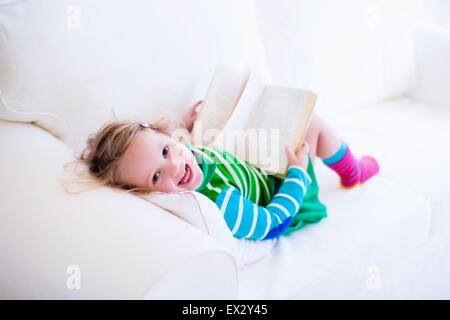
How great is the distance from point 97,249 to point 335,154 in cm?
Answer: 77

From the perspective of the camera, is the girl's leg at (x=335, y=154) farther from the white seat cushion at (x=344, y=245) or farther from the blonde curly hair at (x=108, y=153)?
the blonde curly hair at (x=108, y=153)

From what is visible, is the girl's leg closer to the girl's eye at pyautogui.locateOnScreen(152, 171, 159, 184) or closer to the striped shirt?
the striped shirt

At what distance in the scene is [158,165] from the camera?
0.88m

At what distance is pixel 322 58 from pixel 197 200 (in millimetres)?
833

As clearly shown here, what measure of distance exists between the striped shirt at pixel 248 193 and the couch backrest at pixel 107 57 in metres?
0.20

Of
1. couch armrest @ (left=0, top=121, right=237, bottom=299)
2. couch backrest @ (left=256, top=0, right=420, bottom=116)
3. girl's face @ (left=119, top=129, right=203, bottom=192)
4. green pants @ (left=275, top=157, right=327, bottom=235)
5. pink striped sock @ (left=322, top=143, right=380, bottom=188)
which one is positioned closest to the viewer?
couch armrest @ (left=0, top=121, right=237, bottom=299)

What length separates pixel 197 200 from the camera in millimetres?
782

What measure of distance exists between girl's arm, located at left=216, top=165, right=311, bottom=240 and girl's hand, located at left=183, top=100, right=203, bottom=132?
247 millimetres

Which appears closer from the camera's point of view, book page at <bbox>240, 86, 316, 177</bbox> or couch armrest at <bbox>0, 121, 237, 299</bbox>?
couch armrest at <bbox>0, 121, 237, 299</bbox>

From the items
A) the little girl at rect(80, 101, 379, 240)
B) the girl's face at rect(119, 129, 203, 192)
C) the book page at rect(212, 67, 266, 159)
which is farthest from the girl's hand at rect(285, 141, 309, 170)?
the girl's face at rect(119, 129, 203, 192)

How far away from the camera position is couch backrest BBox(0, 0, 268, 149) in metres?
0.90

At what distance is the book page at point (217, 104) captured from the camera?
110 cm

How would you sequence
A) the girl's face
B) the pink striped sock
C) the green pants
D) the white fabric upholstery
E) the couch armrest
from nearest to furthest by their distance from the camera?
1. the couch armrest
2. the white fabric upholstery
3. the girl's face
4. the green pants
5. the pink striped sock

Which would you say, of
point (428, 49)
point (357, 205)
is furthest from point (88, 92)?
point (428, 49)
